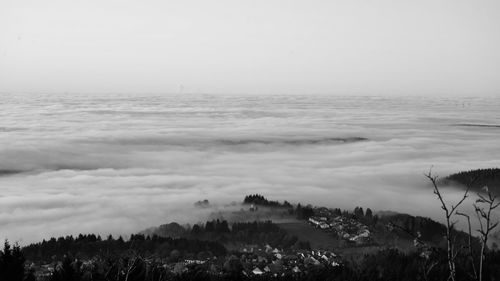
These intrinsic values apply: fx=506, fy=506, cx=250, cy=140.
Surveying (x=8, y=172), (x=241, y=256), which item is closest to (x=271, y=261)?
(x=241, y=256)

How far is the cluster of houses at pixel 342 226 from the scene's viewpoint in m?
59.8

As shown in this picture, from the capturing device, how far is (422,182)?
325 feet

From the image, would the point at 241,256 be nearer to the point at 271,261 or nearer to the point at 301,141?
the point at 271,261

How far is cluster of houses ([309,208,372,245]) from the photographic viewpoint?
59781 mm

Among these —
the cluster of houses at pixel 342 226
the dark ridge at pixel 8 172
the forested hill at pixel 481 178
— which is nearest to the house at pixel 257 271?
the cluster of houses at pixel 342 226

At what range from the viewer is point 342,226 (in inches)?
2539

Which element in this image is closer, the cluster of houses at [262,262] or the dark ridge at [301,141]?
the cluster of houses at [262,262]

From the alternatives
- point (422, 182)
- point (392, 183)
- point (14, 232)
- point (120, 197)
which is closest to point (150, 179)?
point (120, 197)

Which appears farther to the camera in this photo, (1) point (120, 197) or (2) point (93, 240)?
(1) point (120, 197)

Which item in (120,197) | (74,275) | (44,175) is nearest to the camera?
(74,275)

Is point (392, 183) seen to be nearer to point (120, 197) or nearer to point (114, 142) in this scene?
point (120, 197)

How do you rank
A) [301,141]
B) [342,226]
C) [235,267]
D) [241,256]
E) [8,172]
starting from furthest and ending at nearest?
[301,141] < [8,172] < [342,226] < [241,256] < [235,267]

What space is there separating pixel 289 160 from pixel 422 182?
122 ft

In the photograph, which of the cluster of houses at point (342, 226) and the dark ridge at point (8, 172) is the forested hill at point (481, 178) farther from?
the dark ridge at point (8, 172)
